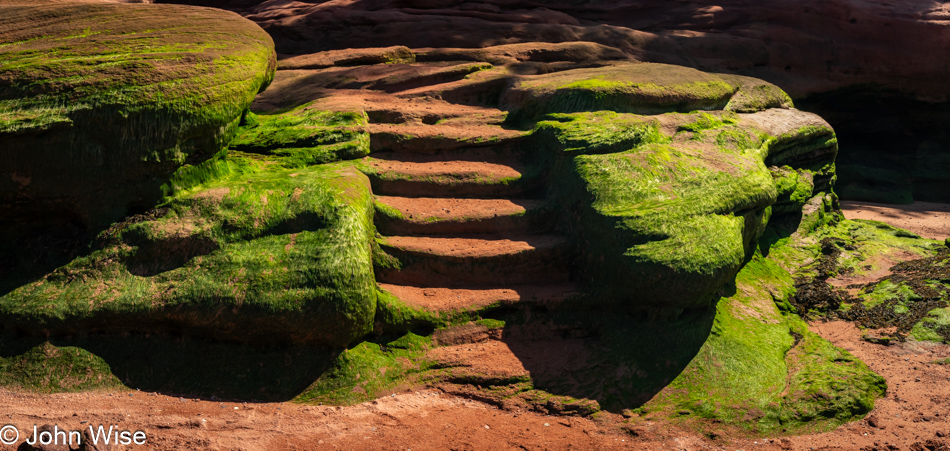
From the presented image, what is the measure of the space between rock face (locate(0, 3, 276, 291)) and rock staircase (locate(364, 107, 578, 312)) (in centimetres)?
174

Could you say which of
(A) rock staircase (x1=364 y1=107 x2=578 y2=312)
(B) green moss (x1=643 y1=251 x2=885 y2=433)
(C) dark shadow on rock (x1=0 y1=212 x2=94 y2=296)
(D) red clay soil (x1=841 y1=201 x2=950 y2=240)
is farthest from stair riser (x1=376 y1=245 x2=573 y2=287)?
(D) red clay soil (x1=841 y1=201 x2=950 y2=240)

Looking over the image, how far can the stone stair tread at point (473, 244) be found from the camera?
5906 millimetres

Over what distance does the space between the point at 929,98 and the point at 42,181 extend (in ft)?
44.4

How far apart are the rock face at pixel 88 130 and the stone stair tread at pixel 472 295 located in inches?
84.2

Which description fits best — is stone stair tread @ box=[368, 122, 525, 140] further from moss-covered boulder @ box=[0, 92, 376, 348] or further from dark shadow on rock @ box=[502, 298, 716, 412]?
dark shadow on rock @ box=[502, 298, 716, 412]

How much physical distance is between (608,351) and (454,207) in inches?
80.3

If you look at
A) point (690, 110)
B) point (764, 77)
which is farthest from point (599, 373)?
point (764, 77)

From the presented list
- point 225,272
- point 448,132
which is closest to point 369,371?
point 225,272

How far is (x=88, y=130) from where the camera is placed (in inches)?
204

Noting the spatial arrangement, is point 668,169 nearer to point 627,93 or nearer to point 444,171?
point 627,93

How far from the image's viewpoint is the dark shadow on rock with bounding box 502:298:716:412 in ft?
17.3

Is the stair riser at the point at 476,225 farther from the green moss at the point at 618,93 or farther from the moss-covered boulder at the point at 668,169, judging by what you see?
the green moss at the point at 618,93

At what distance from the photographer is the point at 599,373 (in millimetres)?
5375

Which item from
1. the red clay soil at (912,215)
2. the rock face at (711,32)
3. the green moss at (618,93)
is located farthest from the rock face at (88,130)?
the red clay soil at (912,215)
